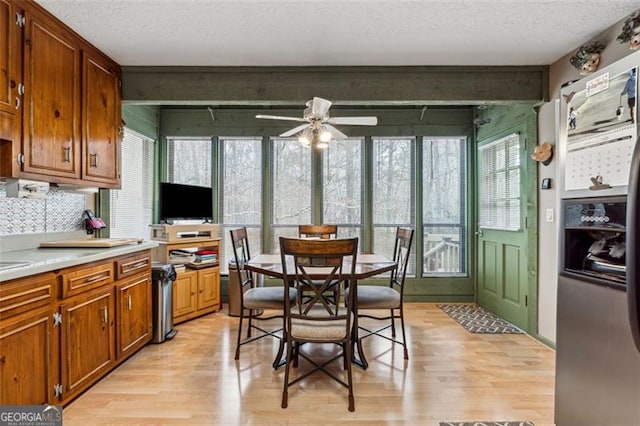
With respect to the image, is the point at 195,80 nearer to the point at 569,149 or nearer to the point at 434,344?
the point at 569,149

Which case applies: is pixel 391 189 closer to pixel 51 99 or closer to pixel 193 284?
pixel 193 284

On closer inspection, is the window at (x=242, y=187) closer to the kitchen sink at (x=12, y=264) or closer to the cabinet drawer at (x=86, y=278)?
the cabinet drawer at (x=86, y=278)

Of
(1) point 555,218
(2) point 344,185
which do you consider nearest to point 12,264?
(2) point 344,185

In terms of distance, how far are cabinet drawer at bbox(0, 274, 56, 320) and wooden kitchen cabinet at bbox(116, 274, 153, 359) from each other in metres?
0.65

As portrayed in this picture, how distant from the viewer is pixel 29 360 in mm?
1783

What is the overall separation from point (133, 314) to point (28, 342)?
3.29ft

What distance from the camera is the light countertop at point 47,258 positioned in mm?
1692

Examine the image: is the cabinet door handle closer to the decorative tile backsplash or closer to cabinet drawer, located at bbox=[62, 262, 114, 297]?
cabinet drawer, located at bbox=[62, 262, 114, 297]

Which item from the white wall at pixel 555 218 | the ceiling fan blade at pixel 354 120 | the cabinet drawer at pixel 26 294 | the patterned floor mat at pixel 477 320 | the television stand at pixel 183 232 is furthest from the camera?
the television stand at pixel 183 232

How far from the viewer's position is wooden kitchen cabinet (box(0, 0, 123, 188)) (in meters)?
2.06

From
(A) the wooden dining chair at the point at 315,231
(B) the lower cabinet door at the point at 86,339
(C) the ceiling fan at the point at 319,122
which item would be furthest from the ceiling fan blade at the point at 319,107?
(B) the lower cabinet door at the point at 86,339

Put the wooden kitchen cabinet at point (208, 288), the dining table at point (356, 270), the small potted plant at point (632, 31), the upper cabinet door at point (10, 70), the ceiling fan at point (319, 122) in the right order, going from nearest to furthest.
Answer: the upper cabinet door at point (10, 70)
the small potted plant at point (632, 31)
the dining table at point (356, 270)
the ceiling fan at point (319, 122)
the wooden kitchen cabinet at point (208, 288)

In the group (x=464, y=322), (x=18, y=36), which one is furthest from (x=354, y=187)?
(x=18, y=36)

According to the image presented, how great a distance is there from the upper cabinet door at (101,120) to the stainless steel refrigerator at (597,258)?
10.4ft
